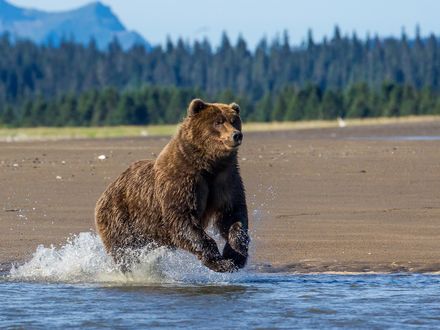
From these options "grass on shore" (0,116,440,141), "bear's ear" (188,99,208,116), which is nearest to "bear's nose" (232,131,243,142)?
"bear's ear" (188,99,208,116)

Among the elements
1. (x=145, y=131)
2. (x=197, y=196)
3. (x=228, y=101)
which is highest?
(x=197, y=196)

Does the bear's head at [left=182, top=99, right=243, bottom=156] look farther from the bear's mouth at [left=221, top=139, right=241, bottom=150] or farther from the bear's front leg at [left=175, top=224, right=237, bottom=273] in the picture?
the bear's front leg at [left=175, top=224, right=237, bottom=273]

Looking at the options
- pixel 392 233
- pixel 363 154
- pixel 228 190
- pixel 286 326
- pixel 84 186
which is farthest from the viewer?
pixel 363 154

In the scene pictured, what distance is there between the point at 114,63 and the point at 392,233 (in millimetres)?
116387

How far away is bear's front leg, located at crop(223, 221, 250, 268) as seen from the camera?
966cm

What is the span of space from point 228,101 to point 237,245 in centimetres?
6478

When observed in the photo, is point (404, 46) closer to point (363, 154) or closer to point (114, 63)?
point (114, 63)

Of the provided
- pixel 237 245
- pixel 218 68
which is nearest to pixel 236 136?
pixel 237 245

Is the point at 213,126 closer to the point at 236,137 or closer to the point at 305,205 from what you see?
the point at 236,137

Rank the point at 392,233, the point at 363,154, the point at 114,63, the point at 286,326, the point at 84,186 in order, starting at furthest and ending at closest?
1. the point at 114,63
2. the point at 363,154
3. the point at 84,186
4. the point at 392,233
5. the point at 286,326

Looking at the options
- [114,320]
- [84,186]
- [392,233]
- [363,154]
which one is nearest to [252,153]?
[363,154]

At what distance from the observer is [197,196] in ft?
32.0

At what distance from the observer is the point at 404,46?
131375 millimetres

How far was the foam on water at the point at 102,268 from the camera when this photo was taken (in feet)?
33.4
